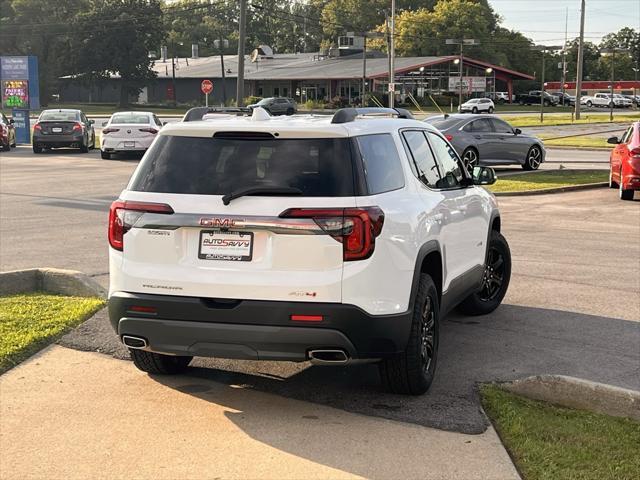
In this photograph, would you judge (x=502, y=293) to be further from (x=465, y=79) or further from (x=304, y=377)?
(x=465, y=79)

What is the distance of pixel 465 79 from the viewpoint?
90312mm

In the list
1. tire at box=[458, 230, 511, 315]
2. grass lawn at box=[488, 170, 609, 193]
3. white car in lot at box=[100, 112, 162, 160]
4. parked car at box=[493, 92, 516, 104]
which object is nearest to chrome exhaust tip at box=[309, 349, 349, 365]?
tire at box=[458, 230, 511, 315]

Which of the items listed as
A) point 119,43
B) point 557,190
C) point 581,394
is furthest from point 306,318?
point 119,43

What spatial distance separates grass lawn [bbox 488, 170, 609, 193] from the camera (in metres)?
19.8

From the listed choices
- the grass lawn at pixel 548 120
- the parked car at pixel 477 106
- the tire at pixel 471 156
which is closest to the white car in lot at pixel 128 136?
the tire at pixel 471 156

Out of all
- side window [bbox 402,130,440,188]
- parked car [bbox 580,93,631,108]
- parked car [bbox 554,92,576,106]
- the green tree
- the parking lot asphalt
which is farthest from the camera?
parked car [bbox 554,92,576,106]

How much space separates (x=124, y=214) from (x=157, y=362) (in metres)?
1.17

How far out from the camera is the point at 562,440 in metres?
5.05

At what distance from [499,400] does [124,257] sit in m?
2.52

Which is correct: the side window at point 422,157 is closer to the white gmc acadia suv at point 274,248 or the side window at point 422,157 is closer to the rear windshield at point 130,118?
the white gmc acadia suv at point 274,248

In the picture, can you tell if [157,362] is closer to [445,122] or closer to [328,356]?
[328,356]

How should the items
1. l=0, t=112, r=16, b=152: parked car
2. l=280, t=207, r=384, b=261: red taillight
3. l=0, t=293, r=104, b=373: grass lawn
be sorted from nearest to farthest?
l=280, t=207, r=384, b=261: red taillight
l=0, t=293, r=104, b=373: grass lawn
l=0, t=112, r=16, b=152: parked car

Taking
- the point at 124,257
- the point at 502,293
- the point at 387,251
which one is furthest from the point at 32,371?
the point at 502,293

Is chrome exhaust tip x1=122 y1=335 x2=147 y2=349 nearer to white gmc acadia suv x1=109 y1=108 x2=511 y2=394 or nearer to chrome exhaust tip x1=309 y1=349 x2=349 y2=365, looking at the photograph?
white gmc acadia suv x1=109 y1=108 x2=511 y2=394
